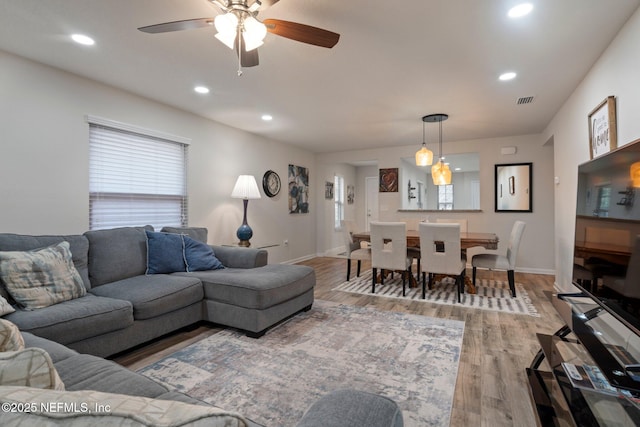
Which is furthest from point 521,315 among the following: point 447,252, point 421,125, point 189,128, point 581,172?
point 189,128

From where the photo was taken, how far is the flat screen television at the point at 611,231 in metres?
1.25

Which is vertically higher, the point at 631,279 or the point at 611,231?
the point at 611,231

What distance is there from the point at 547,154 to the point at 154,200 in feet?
19.6

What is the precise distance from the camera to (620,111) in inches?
90.1

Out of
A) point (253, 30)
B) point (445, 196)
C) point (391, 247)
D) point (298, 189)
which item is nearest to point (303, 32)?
point (253, 30)

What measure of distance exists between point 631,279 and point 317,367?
1.75m

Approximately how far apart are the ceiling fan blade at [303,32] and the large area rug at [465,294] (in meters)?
2.98

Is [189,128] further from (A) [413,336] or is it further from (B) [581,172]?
(B) [581,172]

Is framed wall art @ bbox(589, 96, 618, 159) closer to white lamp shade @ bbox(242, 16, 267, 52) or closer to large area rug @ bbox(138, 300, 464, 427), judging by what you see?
large area rug @ bbox(138, 300, 464, 427)

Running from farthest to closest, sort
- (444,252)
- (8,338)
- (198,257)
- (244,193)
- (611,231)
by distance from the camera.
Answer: (244,193), (444,252), (198,257), (611,231), (8,338)

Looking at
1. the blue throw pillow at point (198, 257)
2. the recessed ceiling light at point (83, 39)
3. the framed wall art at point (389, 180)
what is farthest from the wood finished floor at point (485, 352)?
the framed wall art at point (389, 180)

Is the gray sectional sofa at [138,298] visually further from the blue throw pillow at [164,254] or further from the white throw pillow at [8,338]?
the white throw pillow at [8,338]

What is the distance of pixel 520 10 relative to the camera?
6.45 feet

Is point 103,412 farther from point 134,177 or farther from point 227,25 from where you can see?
point 134,177
